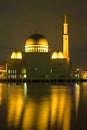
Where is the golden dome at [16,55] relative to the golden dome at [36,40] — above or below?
below

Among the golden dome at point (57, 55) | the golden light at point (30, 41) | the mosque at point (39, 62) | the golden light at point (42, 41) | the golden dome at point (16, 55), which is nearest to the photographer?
the golden light at point (42, 41)

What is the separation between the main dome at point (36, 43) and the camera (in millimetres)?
86819

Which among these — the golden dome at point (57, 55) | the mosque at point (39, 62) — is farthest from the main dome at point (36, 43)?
the golden dome at point (57, 55)

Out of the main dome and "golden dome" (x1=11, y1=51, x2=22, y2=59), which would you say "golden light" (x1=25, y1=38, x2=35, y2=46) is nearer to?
the main dome

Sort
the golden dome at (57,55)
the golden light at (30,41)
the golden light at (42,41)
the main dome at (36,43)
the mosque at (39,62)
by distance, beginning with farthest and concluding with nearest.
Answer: the golden dome at (57,55), the mosque at (39,62), the golden light at (30,41), the main dome at (36,43), the golden light at (42,41)

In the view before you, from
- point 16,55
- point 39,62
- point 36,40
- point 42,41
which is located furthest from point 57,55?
point 16,55

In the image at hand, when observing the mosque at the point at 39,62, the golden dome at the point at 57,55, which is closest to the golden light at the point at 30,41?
the mosque at the point at 39,62

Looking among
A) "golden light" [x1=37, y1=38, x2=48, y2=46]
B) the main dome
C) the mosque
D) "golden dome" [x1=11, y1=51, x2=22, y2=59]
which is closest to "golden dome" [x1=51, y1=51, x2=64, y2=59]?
Result: the mosque

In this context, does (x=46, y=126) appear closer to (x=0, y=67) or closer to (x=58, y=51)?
(x=58, y=51)

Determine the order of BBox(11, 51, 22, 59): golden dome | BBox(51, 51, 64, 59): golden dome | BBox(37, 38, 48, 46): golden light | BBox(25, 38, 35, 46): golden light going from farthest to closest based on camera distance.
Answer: BBox(11, 51, 22, 59): golden dome
BBox(51, 51, 64, 59): golden dome
BBox(25, 38, 35, 46): golden light
BBox(37, 38, 48, 46): golden light

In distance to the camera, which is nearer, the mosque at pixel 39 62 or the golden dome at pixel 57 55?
the mosque at pixel 39 62

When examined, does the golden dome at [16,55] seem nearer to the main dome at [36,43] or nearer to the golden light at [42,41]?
the main dome at [36,43]

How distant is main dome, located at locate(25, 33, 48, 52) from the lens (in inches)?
3418

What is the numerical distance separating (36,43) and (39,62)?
12.8 ft
